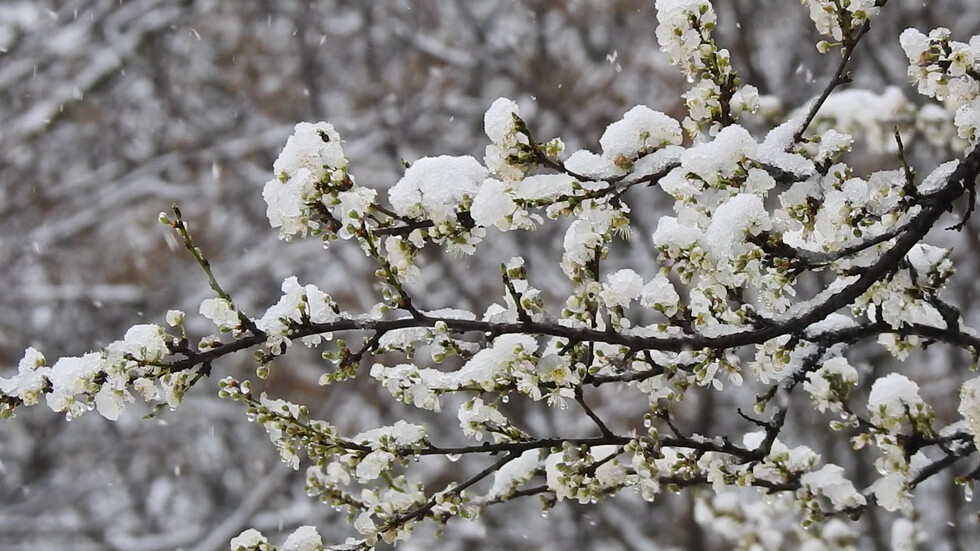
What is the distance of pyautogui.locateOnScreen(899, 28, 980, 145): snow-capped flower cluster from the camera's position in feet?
6.75

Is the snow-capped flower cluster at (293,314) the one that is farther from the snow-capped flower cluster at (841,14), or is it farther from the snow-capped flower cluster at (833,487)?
the snow-capped flower cluster at (833,487)

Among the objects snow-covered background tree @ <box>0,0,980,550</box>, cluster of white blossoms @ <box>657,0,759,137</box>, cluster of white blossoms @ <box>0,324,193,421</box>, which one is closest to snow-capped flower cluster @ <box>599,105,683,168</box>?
snow-covered background tree @ <box>0,0,980,550</box>

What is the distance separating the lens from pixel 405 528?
229 cm

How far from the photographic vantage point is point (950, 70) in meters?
2.07

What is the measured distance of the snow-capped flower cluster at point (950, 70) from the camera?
2.06m

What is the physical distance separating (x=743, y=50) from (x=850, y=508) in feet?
22.7

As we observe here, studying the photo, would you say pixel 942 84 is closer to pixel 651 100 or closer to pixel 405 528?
pixel 405 528

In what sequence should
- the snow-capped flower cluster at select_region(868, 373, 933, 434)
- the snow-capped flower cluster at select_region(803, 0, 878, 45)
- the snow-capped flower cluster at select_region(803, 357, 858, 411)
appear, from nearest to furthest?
1. the snow-capped flower cluster at select_region(803, 0, 878, 45)
2. the snow-capped flower cluster at select_region(868, 373, 933, 434)
3. the snow-capped flower cluster at select_region(803, 357, 858, 411)

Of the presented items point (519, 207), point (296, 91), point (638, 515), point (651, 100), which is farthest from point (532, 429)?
point (519, 207)

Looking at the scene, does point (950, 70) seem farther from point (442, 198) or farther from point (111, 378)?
point (111, 378)

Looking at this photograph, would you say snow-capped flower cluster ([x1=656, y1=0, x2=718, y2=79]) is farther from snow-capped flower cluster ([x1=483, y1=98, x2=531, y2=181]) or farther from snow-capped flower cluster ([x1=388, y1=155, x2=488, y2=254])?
snow-capped flower cluster ([x1=388, y1=155, x2=488, y2=254])

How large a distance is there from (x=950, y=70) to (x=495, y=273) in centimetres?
882

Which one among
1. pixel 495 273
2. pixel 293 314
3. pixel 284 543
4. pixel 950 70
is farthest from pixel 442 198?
pixel 495 273

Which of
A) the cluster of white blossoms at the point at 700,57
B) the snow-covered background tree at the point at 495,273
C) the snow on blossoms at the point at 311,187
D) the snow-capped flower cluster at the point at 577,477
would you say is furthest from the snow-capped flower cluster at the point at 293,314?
the cluster of white blossoms at the point at 700,57
